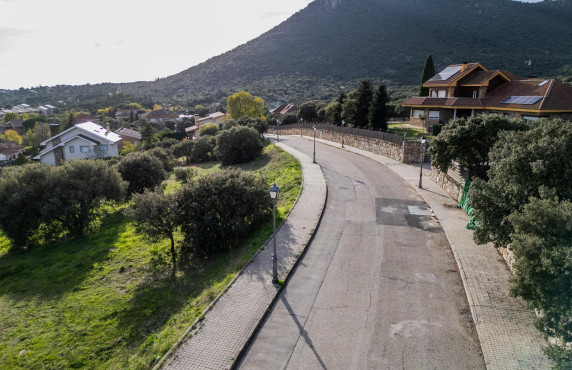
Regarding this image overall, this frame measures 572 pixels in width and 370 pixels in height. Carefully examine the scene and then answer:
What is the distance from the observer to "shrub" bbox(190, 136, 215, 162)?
1742 inches

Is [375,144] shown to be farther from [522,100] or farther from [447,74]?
[447,74]

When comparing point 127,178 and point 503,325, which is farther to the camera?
point 127,178

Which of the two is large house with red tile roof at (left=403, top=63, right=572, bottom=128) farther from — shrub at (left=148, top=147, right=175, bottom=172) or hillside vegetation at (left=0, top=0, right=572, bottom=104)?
hillside vegetation at (left=0, top=0, right=572, bottom=104)

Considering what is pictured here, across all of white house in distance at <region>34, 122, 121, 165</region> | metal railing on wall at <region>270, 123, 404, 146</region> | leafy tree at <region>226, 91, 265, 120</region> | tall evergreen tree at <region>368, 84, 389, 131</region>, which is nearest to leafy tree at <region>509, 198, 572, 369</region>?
metal railing on wall at <region>270, 123, 404, 146</region>

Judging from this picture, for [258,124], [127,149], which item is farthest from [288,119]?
[127,149]

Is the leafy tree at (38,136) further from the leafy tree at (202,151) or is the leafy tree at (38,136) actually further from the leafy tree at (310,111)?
the leafy tree at (310,111)

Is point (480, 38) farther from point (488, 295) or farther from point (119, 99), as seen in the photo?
point (119, 99)

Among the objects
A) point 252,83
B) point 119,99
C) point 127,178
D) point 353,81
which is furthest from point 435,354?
point 119,99

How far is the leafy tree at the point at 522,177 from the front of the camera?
927cm

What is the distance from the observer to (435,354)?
858 centimetres

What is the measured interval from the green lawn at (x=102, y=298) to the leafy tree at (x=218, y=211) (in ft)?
2.17

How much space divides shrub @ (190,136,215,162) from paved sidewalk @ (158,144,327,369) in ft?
97.0

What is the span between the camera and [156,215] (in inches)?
602

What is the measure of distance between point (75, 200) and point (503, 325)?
20236mm
